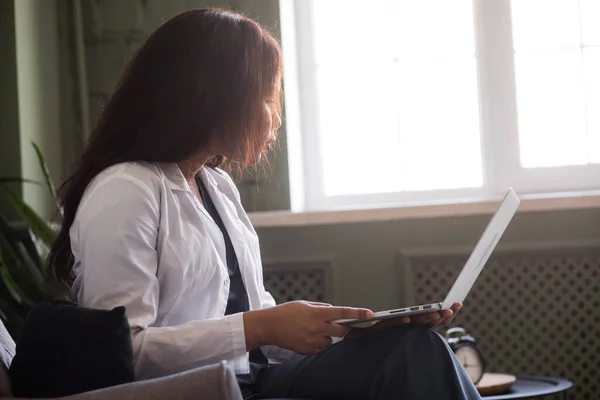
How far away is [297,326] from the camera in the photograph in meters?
1.32

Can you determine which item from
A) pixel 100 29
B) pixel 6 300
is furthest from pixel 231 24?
pixel 100 29

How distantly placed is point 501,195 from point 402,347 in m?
1.88

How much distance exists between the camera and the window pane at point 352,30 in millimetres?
3139

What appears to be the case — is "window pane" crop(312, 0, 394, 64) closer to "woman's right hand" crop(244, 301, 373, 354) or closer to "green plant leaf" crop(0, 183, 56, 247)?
"green plant leaf" crop(0, 183, 56, 247)

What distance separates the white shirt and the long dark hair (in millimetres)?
61

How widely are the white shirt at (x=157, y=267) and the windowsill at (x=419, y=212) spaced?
4.23 feet

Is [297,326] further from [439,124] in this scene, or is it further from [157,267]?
[439,124]

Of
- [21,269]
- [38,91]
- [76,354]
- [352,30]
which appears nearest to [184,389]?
[76,354]

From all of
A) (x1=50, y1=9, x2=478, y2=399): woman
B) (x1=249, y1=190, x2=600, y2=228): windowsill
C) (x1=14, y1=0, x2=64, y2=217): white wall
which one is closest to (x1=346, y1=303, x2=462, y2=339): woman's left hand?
(x1=50, y1=9, x2=478, y2=399): woman

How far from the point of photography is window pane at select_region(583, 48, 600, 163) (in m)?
3.09

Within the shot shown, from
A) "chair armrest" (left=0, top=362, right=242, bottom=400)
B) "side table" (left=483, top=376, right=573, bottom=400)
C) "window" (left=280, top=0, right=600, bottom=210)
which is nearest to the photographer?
"chair armrest" (left=0, top=362, right=242, bottom=400)

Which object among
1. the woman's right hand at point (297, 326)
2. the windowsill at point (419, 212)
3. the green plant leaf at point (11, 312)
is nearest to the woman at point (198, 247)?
the woman's right hand at point (297, 326)

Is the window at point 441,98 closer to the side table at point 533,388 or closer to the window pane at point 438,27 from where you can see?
the window pane at point 438,27

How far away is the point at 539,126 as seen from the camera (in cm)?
309
